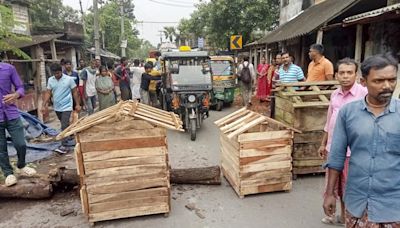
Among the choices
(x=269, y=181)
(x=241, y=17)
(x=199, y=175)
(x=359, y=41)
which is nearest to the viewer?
(x=269, y=181)

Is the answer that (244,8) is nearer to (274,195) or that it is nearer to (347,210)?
(274,195)

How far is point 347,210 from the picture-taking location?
2.28 m

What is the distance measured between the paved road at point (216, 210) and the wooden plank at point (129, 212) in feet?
0.34

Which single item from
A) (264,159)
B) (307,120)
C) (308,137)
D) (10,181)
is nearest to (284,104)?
(307,120)

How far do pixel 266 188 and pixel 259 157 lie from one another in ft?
1.54

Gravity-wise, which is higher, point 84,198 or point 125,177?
point 125,177

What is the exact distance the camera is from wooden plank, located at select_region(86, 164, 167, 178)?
11.8 feet

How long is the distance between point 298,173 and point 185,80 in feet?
14.5

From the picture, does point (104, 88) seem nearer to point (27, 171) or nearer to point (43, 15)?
point (27, 171)

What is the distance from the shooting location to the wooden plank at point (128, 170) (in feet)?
11.8

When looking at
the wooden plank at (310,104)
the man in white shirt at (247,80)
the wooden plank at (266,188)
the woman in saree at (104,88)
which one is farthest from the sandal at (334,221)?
the man in white shirt at (247,80)

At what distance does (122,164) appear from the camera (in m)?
3.66

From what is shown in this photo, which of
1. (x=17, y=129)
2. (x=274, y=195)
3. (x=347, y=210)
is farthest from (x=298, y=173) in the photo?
(x=17, y=129)

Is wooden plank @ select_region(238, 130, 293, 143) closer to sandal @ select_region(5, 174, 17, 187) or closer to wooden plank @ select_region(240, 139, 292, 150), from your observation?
wooden plank @ select_region(240, 139, 292, 150)
